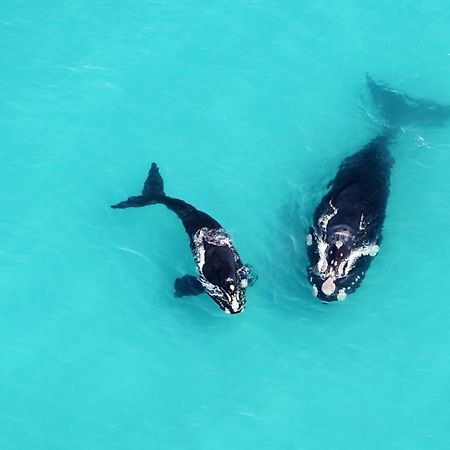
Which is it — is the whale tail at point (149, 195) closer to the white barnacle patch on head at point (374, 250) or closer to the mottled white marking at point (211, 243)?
the mottled white marking at point (211, 243)

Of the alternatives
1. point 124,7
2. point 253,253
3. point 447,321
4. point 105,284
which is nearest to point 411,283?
point 447,321

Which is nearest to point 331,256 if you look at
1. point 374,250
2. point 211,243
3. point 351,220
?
point 351,220

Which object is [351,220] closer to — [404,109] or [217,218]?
[217,218]

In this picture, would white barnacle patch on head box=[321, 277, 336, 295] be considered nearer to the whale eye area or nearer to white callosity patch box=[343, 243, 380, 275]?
white callosity patch box=[343, 243, 380, 275]

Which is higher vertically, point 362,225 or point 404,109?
point 404,109

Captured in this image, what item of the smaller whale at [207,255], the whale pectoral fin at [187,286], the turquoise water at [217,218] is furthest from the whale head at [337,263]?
the whale pectoral fin at [187,286]

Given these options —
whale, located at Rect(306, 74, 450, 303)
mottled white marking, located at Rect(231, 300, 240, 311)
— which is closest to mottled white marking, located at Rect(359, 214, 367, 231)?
whale, located at Rect(306, 74, 450, 303)

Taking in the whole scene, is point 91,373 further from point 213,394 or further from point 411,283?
point 411,283
